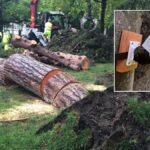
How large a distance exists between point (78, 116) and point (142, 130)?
3.68ft

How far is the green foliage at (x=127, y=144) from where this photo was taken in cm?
506

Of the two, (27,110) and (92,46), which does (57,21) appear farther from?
(27,110)

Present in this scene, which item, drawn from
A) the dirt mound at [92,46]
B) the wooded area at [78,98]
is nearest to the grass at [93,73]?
the wooded area at [78,98]

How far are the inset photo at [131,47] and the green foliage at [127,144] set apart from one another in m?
1.69

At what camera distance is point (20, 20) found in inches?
1841

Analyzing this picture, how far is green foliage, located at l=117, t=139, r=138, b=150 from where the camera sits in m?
5.06

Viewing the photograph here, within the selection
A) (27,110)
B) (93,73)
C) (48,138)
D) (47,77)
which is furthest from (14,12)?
(48,138)

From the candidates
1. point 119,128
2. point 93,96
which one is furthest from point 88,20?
point 119,128

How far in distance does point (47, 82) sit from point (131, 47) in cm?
670

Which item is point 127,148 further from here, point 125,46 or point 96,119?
point 125,46

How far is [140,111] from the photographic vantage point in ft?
18.0

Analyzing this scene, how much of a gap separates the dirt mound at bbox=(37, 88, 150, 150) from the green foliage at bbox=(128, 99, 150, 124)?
0.07 meters

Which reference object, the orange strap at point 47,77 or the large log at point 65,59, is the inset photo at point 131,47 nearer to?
the orange strap at point 47,77

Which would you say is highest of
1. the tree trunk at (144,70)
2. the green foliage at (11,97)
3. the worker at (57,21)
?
the tree trunk at (144,70)
